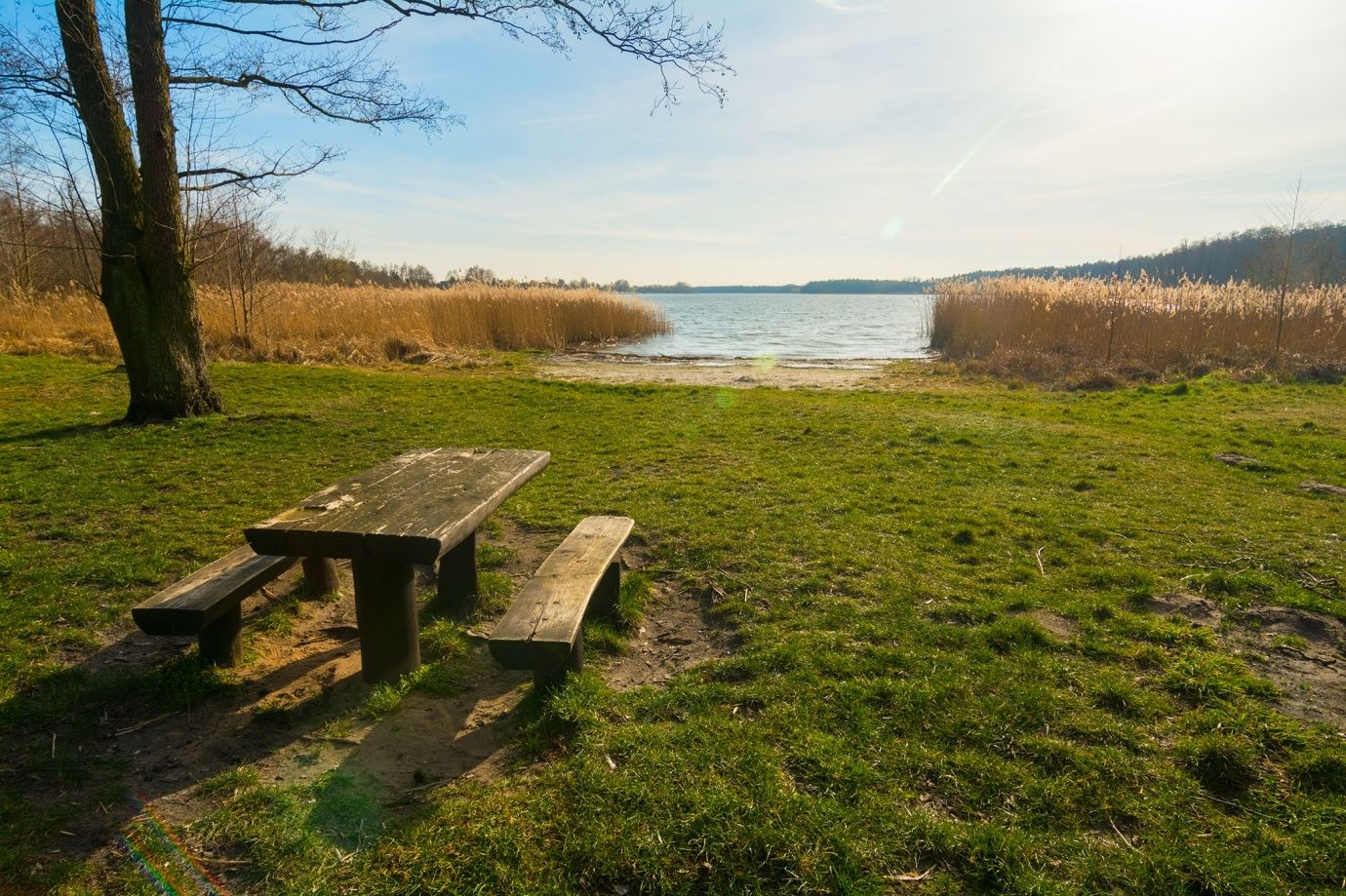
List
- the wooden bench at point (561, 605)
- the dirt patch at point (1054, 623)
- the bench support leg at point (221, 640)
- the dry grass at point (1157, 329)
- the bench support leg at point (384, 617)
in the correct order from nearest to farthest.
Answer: the wooden bench at point (561, 605), the bench support leg at point (384, 617), the bench support leg at point (221, 640), the dirt patch at point (1054, 623), the dry grass at point (1157, 329)

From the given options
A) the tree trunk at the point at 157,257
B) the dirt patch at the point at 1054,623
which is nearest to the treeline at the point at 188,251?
the tree trunk at the point at 157,257

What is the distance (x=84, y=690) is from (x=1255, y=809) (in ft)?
13.5

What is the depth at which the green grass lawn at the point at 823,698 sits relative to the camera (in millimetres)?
2043

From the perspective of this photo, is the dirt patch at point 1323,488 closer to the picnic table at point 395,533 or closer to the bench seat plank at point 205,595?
the picnic table at point 395,533

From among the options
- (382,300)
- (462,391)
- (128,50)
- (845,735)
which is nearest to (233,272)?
(382,300)

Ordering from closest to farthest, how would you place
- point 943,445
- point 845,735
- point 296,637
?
point 845,735
point 296,637
point 943,445

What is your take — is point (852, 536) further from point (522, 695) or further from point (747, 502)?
point (522, 695)

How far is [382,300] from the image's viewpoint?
18797 millimetres

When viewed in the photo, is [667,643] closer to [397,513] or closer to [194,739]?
[397,513]

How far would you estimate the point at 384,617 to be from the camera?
3021 mm

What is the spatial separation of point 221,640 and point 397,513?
3.23ft

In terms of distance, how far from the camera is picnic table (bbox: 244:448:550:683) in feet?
8.75

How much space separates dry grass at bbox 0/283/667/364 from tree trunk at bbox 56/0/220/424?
7228mm

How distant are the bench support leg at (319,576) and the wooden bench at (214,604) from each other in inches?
14.4
